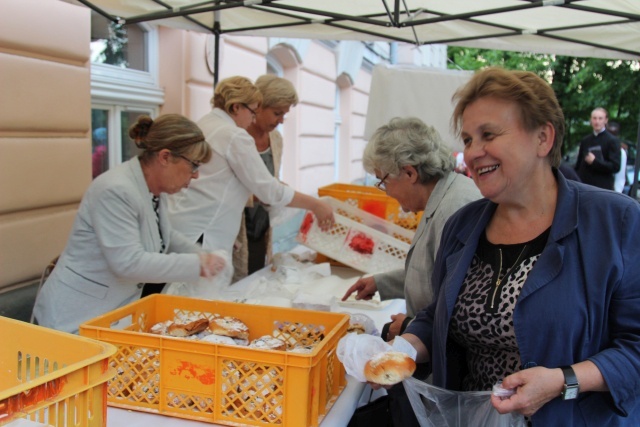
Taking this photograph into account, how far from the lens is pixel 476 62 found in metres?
21.5

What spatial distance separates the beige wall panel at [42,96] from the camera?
10.0 ft

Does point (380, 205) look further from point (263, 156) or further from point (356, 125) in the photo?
point (356, 125)

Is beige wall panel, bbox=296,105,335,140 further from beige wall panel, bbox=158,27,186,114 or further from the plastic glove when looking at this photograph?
the plastic glove

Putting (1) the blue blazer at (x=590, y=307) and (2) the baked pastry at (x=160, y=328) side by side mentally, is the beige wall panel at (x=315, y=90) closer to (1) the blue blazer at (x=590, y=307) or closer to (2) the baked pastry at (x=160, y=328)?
(2) the baked pastry at (x=160, y=328)

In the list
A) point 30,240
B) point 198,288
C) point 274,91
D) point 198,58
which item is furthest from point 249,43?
point 198,288

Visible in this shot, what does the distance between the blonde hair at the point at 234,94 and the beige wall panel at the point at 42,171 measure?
873 mm

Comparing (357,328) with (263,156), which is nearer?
(357,328)

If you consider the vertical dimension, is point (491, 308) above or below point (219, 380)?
above

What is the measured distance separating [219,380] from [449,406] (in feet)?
2.02

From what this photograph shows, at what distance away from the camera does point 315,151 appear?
29.0 ft

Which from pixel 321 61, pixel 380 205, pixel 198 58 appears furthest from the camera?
pixel 321 61

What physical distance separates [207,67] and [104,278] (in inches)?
128

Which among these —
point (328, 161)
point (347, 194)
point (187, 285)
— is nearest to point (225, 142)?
point (187, 285)

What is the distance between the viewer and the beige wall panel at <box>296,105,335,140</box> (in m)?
8.15
